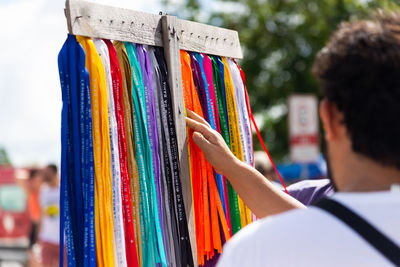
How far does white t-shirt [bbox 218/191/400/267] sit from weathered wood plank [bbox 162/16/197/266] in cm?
91

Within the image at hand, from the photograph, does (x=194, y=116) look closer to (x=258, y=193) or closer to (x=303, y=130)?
(x=258, y=193)

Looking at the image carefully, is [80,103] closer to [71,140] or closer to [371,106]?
[71,140]

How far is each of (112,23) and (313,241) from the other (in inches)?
44.8

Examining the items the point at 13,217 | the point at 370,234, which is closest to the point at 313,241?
the point at 370,234

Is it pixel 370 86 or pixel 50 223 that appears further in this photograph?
pixel 50 223

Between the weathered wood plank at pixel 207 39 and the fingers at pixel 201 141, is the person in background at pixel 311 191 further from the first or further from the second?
the weathered wood plank at pixel 207 39

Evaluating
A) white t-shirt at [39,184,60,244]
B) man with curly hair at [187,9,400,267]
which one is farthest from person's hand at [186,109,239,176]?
white t-shirt at [39,184,60,244]

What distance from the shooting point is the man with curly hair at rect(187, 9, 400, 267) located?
1.13 metres

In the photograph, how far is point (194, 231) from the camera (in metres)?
2.10

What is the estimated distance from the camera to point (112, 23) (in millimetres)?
1978

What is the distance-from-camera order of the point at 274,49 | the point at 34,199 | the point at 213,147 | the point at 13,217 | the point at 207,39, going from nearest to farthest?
the point at 213,147 → the point at 207,39 → the point at 34,199 → the point at 13,217 → the point at 274,49

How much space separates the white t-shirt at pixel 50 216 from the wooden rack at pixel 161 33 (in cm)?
493

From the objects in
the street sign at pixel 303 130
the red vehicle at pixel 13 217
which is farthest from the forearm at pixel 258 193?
the red vehicle at pixel 13 217

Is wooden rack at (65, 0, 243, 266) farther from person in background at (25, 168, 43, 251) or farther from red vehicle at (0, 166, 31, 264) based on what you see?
red vehicle at (0, 166, 31, 264)
